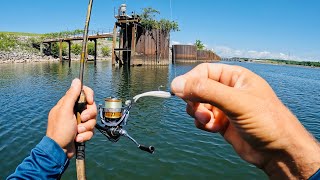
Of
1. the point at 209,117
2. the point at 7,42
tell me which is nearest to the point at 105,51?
the point at 7,42

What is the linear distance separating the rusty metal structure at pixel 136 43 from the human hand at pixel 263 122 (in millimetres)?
48319

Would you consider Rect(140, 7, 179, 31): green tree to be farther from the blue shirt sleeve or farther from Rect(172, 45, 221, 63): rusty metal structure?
the blue shirt sleeve

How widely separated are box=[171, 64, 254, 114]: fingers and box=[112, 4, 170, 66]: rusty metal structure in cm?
4795

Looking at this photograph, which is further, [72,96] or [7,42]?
[7,42]

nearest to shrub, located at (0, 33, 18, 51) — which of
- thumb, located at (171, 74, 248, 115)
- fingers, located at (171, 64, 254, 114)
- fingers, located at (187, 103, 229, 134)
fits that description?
fingers, located at (187, 103, 229, 134)

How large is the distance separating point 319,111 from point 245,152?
21.1 m

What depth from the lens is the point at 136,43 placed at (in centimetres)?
5341

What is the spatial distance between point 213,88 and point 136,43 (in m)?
52.5

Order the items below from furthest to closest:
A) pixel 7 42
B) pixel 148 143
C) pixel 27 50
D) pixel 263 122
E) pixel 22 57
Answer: pixel 27 50 < pixel 7 42 < pixel 22 57 < pixel 148 143 < pixel 263 122

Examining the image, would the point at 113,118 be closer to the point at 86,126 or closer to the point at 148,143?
the point at 86,126

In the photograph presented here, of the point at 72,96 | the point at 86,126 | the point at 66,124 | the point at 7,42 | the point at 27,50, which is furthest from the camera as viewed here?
the point at 27,50

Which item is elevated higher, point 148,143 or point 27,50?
point 27,50

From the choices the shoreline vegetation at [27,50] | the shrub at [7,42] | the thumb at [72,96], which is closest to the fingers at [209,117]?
the thumb at [72,96]

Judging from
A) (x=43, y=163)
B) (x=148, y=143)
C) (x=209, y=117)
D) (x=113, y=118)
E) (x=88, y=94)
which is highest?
(x=88, y=94)
